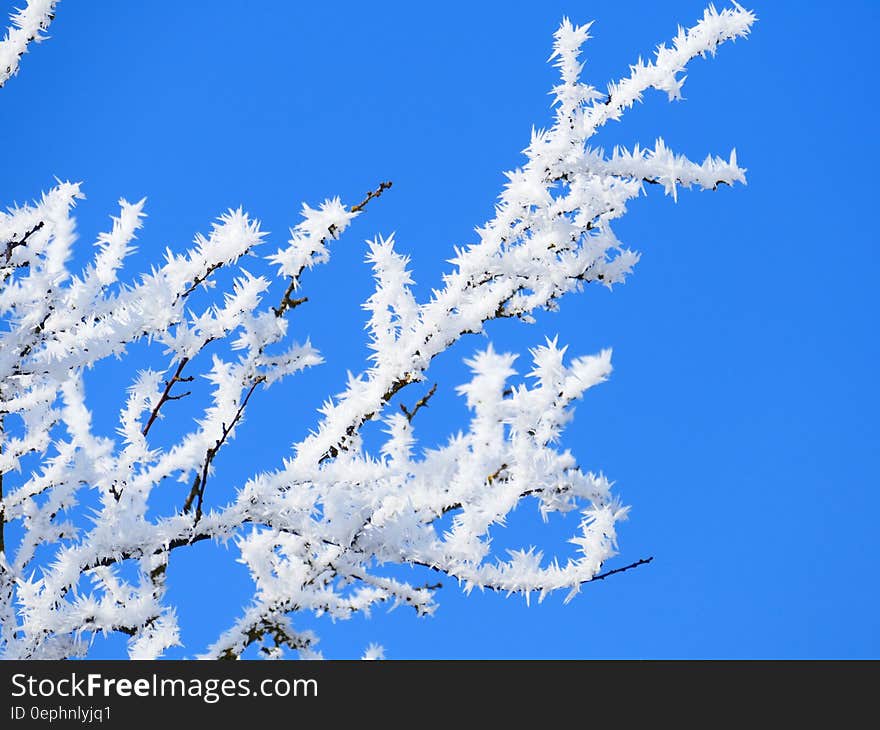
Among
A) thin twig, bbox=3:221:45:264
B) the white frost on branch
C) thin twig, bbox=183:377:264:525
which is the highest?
the white frost on branch

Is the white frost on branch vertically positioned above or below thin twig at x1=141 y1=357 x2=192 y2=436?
above

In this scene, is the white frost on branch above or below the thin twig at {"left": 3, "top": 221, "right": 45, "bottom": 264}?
above

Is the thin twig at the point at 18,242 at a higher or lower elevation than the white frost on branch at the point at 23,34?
lower

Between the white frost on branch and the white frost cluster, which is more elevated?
the white frost on branch

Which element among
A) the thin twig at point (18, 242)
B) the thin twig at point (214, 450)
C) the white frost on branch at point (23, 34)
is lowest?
the thin twig at point (214, 450)

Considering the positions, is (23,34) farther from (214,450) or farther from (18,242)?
(214,450)

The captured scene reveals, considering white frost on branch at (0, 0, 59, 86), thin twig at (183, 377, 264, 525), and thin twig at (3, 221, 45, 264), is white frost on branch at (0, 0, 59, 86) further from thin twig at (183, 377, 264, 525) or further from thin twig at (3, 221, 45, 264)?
thin twig at (183, 377, 264, 525)

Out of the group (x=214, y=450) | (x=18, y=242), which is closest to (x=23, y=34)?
(x=18, y=242)

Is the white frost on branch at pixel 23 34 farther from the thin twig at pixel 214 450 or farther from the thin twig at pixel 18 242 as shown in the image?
the thin twig at pixel 214 450

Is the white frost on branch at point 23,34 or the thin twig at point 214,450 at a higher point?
the white frost on branch at point 23,34

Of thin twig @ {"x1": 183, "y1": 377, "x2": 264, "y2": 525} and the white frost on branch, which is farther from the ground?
the white frost on branch

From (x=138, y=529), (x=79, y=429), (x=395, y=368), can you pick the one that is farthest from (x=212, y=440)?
(x=79, y=429)

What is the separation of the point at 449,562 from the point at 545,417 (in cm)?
52

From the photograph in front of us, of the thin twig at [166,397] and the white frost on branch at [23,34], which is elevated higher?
the white frost on branch at [23,34]
